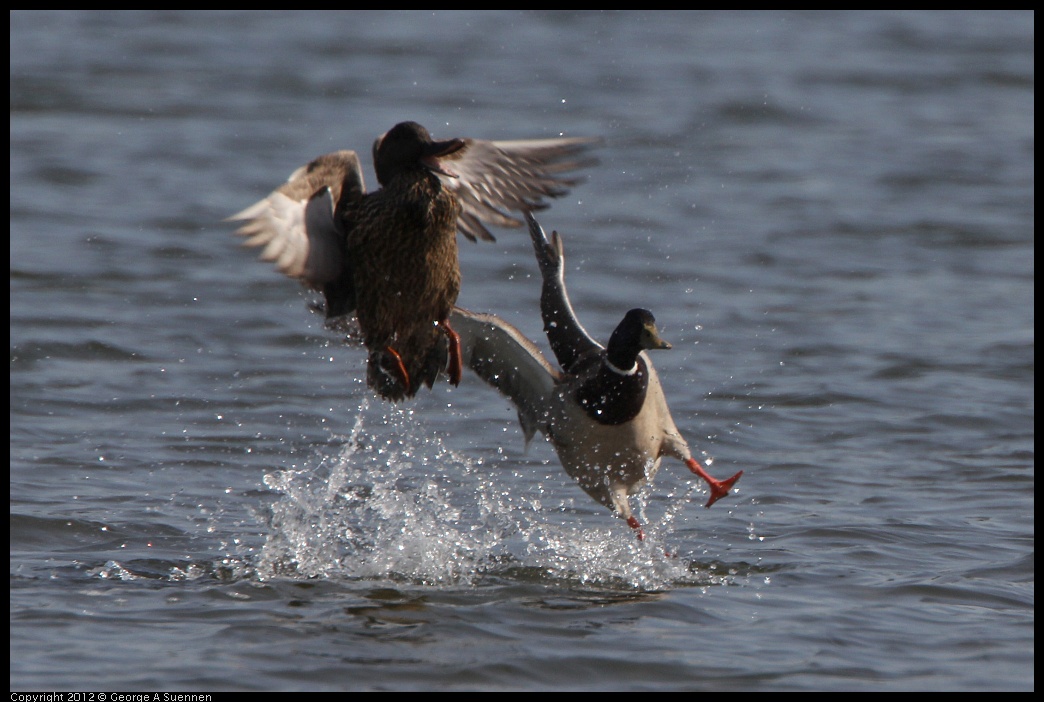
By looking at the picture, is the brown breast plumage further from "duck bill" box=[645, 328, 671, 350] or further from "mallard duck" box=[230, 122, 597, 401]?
"duck bill" box=[645, 328, 671, 350]

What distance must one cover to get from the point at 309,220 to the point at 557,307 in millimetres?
1665

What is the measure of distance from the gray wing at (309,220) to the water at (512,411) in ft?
3.78

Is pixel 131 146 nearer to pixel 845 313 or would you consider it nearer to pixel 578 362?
pixel 845 313

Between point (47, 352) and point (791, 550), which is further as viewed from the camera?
point (47, 352)

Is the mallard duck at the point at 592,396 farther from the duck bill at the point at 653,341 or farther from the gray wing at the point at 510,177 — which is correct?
the gray wing at the point at 510,177

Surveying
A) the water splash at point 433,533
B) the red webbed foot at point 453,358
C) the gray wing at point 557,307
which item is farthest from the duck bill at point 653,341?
the red webbed foot at point 453,358

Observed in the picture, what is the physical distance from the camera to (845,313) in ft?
33.0

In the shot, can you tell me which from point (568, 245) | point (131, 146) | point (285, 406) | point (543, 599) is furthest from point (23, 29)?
point (543, 599)

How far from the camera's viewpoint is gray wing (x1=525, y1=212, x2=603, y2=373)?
6387 mm

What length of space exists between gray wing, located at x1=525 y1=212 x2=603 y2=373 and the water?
0.68 metres

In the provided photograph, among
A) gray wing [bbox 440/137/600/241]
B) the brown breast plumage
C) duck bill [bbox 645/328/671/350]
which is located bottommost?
duck bill [bbox 645/328/671/350]

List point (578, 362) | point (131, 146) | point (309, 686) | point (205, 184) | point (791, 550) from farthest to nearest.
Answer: point (131, 146) < point (205, 184) < point (578, 362) < point (791, 550) < point (309, 686)

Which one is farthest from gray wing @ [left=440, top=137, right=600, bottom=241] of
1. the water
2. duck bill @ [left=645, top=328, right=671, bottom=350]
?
the water

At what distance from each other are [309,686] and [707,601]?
5.00ft
